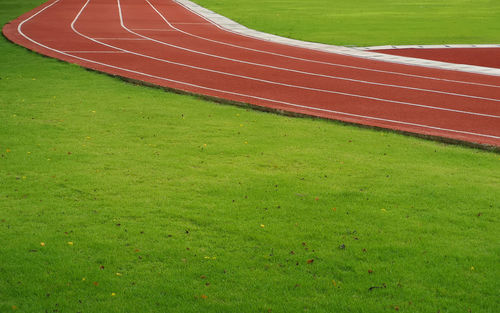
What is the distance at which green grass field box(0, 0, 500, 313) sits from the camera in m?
5.04

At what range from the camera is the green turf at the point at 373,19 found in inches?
856

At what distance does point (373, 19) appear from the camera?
27.2 meters

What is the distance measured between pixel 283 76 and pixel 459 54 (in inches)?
276

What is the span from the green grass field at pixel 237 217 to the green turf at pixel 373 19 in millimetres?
12200

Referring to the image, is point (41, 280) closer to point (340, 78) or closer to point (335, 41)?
point (340, 78)

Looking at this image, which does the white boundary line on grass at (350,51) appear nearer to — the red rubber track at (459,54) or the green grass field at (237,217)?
the red rubber track at (459,54)

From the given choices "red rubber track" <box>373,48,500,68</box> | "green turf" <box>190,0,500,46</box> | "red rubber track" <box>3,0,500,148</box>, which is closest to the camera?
"red rubber track" <box>3,0,500,148</box>

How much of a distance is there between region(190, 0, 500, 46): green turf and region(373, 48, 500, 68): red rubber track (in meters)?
1.50

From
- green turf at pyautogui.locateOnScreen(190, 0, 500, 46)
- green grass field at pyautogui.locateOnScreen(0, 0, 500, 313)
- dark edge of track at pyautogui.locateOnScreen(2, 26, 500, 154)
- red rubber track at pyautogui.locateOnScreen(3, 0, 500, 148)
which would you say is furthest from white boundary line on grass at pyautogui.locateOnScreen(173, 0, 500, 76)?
green grass field at pyautogui.locateOnScreen(0, 0, 500, 313)

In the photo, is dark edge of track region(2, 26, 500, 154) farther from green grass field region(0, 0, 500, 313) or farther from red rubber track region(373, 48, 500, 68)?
red rubber track region(373, 48, 500, 68)

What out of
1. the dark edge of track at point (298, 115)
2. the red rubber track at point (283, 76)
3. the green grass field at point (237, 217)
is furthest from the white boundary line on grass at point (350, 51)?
the green grass field at point (237, 217)

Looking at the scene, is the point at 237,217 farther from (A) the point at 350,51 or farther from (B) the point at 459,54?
(B) the point at 459,54

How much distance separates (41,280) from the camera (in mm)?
5156

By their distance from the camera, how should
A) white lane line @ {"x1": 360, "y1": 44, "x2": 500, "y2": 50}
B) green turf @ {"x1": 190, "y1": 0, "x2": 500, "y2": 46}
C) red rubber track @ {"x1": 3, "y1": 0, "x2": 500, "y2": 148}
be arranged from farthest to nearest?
1. green turf @ {"x1": 190, "y1": 0, "x2": 500, "y2": 46}
2. white lane line @ {"x1": 360, "y1": 44, "x2": 500, "y2": 50}
3. red rubber track @ {"x1": 3, "y1": 0, "x2": 500, "y2": 148}
